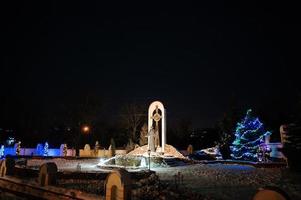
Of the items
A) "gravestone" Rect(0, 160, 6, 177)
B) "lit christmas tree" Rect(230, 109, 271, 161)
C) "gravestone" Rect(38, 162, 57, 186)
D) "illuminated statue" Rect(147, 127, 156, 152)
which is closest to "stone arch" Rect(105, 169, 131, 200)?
"gravestone" Rect(38, 162, 57, 186)

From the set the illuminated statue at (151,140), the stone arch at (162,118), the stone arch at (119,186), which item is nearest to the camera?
the stone arch at (119,186)

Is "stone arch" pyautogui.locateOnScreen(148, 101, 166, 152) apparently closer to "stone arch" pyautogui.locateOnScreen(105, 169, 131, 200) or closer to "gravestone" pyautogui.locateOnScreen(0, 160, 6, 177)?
"gravestone" pyautogui.locateOnScreen(0, 160, 6, 177)

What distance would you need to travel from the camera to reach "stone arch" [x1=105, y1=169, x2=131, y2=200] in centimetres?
920

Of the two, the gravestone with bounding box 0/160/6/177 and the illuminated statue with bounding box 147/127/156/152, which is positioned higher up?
the illuminated statue with bounding box 147/127/156/152

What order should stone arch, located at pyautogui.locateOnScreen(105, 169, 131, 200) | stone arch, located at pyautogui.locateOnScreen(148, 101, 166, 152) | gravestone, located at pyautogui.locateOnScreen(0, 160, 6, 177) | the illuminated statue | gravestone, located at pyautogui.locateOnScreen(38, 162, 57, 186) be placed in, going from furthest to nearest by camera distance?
stone arch, located at pyautogui.locateOnScreen(148, 101, 166, 152), the illuminated statue, gravestone, located at pyautogui.locateOnScreen(0, 160, 6, 177), gravestone, located at pyautogui.locateOnScreen(38, 162, 57, 186), stone arch, located at pyautogui.locateOnScreen(105, 169, 131, 200)

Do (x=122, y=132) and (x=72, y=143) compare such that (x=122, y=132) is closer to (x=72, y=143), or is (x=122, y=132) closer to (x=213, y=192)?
(x=72, y=143)

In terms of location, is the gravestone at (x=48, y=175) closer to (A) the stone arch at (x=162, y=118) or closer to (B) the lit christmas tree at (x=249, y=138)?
(A) the stone arch at (x=162, y=118)

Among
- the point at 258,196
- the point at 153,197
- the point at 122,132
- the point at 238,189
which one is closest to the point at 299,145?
the point at 238,189

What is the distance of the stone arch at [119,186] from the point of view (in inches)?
362

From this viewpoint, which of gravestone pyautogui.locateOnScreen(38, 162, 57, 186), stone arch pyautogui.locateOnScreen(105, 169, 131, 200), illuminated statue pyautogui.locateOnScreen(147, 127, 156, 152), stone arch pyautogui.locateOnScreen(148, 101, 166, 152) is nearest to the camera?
stone arch pyautogui.locateOnScreen(105, 169, 131, 200)

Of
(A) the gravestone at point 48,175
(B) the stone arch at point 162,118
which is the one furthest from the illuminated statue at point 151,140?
(A) the gravestone at point 48,175

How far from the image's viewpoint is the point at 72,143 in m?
48.8

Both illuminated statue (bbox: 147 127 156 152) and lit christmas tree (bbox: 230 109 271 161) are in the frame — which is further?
lit christmas tree (bbox: 230 109 271 161)

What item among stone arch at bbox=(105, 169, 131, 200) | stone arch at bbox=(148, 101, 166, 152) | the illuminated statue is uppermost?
stone arch at bbox=(148, 101, 166, 152)
